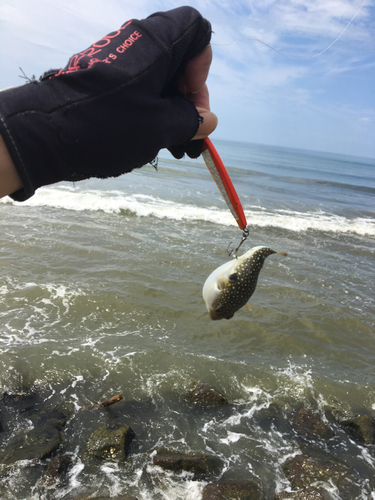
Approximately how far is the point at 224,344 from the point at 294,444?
2284 mm

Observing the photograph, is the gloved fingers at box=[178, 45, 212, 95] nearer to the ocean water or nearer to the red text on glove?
the red text on glove

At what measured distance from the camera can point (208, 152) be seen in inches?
93.4

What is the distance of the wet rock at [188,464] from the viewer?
418 cm

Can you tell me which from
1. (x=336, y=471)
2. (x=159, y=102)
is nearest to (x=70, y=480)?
(x=336, y=471)

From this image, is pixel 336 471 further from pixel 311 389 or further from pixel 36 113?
pixel 36 113

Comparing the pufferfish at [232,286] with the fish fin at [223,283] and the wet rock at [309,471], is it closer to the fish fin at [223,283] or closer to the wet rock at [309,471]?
the fish fin at [223,283]

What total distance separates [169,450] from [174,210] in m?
13.4

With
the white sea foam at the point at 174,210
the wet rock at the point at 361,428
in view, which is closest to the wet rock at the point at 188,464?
the wet rock at the point at 361,428

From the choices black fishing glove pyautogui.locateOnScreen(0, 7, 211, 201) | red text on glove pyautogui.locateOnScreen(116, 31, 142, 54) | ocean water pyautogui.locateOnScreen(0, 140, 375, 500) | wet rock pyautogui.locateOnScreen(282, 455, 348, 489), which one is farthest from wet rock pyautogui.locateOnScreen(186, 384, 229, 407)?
red text on glove pyautogui.locateOnScreen(116, 31, 142, 54)

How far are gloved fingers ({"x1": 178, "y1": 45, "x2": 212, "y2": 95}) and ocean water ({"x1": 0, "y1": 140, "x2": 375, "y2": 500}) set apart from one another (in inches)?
164

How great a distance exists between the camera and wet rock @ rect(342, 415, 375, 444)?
16.4 ft

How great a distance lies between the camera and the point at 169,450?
175 inches

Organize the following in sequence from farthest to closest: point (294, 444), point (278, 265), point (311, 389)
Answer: point (278, 265) → point (311, 389) → point (294, 444)

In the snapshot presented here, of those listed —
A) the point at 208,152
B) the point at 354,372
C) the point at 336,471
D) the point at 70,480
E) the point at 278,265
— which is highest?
the point at 208,152
